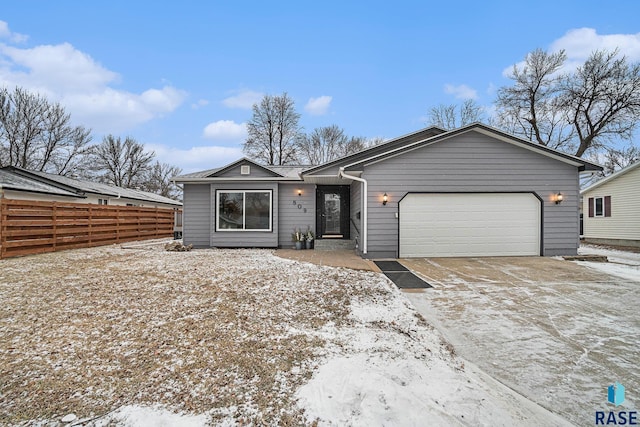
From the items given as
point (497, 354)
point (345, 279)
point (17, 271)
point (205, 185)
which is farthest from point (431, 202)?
point (17, 271)

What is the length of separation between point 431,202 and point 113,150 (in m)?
28.9

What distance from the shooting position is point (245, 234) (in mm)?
10242

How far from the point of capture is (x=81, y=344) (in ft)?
9.10

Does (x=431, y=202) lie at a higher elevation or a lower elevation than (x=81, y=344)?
higher

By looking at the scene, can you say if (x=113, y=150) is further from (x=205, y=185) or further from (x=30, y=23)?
(x=205, y=185)

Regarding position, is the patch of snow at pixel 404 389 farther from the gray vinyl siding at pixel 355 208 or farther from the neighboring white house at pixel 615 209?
the neighboring white house at pixel 615 209

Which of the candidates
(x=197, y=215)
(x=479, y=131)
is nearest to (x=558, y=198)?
(x=479, y=131)

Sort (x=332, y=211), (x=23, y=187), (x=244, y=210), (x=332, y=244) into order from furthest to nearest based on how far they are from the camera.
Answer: (x=332, y=211) → (x=23, y=187) → (x=332, y=244) → (x=244, y=210)

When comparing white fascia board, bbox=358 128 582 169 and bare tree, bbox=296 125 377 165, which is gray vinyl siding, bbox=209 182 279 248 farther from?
bare tree, bbox=296 125 377 165

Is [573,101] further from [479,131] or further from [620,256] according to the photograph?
[479,131]

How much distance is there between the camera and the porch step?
33.8ft

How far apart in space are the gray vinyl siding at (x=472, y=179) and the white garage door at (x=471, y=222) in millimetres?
242

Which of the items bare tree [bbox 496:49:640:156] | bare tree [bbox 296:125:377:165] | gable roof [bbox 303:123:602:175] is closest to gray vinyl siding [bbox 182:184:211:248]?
gable roof [bbox 303:123:602:175]

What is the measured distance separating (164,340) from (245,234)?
24.5ft
